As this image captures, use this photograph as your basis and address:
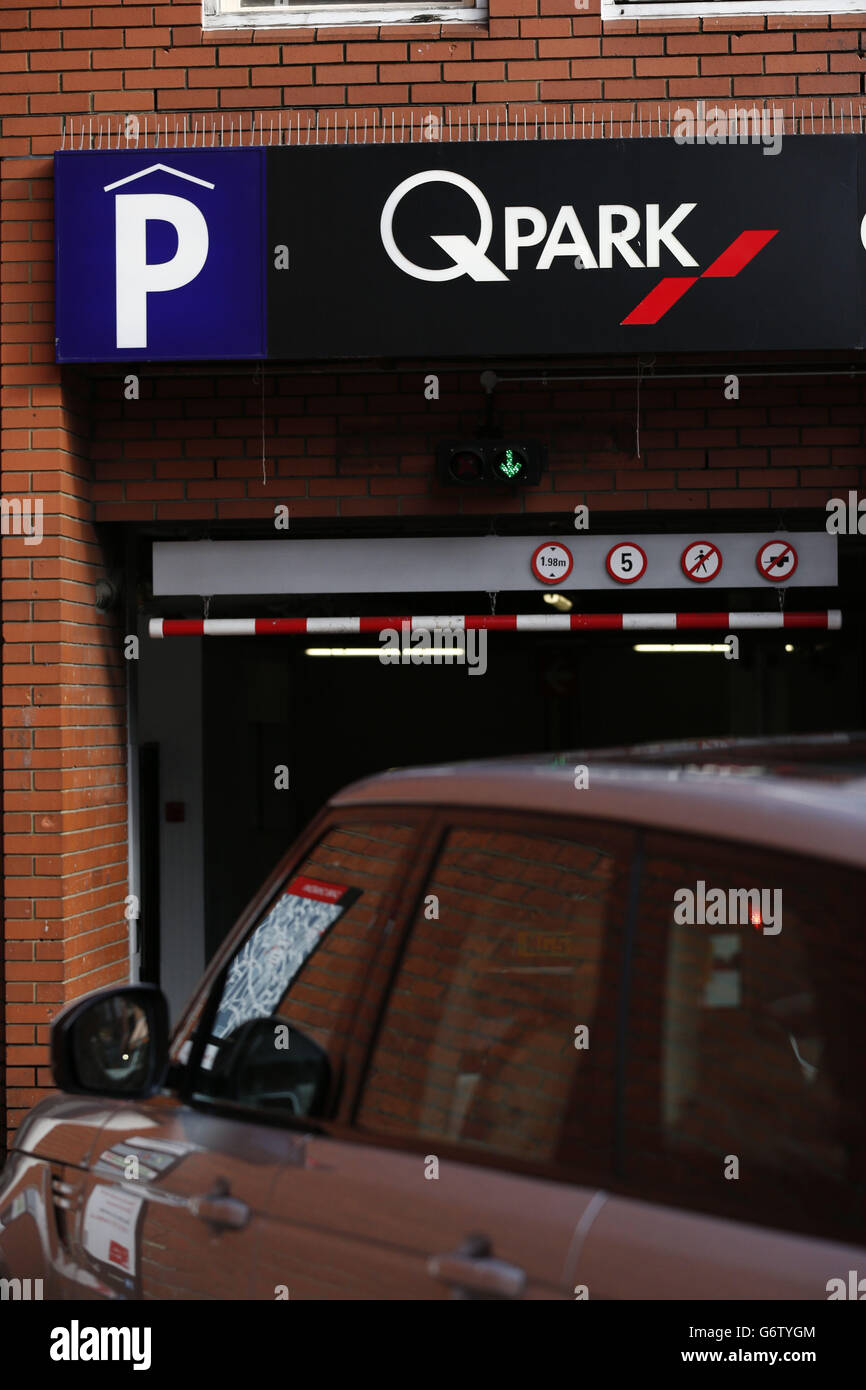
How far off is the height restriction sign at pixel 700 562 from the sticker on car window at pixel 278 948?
406 centimetres

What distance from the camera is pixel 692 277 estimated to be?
5559 mm

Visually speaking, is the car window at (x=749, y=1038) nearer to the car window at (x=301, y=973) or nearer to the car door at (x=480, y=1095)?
the car door at (x=480, y=1095)

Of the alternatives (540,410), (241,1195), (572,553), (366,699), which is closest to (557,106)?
(540,410)

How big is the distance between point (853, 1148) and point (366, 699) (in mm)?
13936

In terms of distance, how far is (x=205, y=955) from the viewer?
8.45 metres

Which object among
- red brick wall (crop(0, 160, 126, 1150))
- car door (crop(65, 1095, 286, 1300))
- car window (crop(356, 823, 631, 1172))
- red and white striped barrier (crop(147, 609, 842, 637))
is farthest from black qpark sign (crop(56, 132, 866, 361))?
car window (crop(356, 823, 631, 1172))

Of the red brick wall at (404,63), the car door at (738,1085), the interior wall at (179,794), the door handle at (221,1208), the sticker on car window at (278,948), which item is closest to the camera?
the car door at (738,1085)

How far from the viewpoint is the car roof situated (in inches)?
59.8

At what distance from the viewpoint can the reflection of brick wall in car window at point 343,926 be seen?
2045 mm

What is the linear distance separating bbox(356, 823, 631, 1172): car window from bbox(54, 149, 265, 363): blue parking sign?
4114 mm

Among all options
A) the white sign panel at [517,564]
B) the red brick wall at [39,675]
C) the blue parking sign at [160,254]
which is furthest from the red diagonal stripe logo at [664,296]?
the red brick wall at [39,675]

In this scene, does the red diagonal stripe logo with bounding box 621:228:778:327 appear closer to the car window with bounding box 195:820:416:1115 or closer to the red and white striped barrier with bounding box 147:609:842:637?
the red and white striped barrier with bounding box 147:609:842:637

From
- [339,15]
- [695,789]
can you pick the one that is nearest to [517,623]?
[339,15]

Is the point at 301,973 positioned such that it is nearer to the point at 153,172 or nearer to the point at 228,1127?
the point at 228,1127
